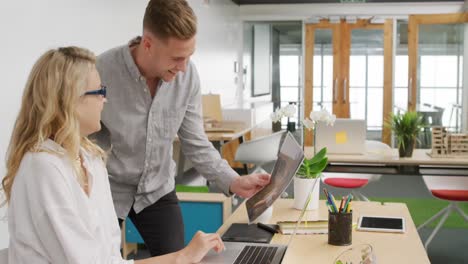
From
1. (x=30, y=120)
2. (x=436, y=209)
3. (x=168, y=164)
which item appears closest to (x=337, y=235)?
(x=168, y=164)

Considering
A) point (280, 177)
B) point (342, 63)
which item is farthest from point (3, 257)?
point (342, 63)

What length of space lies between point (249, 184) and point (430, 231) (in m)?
3.43

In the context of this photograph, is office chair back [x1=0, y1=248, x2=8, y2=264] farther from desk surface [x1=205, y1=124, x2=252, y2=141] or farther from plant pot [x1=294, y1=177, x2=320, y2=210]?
desk surface [x1=205, y1=124, x2=252, y2=141]

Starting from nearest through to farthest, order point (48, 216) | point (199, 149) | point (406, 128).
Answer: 1. point (48, 216)
2. point (199, 149)
3. point (406, 128)

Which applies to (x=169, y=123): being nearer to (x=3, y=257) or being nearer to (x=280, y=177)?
(x=280, y=177)

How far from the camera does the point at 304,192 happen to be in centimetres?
257

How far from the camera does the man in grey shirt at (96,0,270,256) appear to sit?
2209 millimetres

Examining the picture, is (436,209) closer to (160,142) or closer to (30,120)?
(160,142)

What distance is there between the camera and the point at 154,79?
231cm

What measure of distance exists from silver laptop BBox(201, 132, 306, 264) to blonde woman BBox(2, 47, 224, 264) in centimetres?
18

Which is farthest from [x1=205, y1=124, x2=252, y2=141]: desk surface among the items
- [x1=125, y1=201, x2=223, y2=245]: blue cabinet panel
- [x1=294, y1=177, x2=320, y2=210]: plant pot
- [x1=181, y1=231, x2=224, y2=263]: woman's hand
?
[x1=181, y1=231, x2=224, y2=263]: woman's hand

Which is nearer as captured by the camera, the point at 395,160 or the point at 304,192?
the point at 304,192

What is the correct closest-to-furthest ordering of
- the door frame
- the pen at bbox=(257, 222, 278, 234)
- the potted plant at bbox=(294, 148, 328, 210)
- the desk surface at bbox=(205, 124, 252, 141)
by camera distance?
1. the pen at bbox=(257, 222, 278, 234)
2. the potted plant at bbox=(294, 148, 328, 210)
3. the desk surface at bbox=(205, 124, 252, 141)
4. the door frame

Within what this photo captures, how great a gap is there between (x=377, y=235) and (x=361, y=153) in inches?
108
